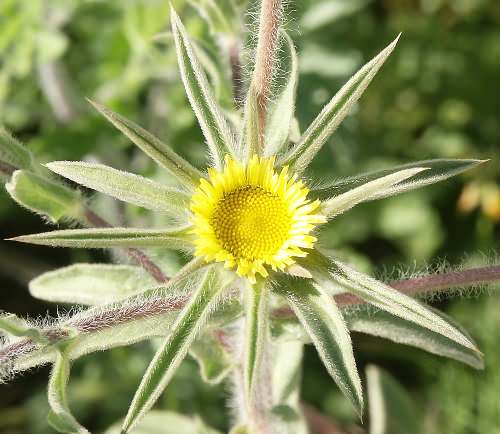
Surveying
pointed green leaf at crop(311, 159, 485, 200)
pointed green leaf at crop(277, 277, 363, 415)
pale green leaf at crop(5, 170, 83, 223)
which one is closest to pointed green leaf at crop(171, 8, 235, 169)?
pointed green leaf at crop(311, 159, 485, 200)

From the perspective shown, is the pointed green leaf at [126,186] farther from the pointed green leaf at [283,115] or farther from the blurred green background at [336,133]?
the blurred green background at [336,133]

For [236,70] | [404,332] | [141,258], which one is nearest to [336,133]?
[236,70]

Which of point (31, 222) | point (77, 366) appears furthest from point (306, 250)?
point (31, 222)

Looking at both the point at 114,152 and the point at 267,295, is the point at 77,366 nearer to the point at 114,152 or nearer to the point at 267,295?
the point at 114,152

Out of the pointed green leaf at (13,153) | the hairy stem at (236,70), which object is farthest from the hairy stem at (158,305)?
the hairy stem at (236,70)

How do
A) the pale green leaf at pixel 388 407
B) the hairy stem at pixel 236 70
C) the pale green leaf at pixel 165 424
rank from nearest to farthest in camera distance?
the hairy stem at pixel 236 70 < the pale green leaf at pixel 165 424 < the pale green leaf at pixel 388 407

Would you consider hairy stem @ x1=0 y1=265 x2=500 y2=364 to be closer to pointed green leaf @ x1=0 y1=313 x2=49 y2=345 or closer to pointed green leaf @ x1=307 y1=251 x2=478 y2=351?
pointed green leaf @ x1=0 y1=313 x2=49 y2=345
